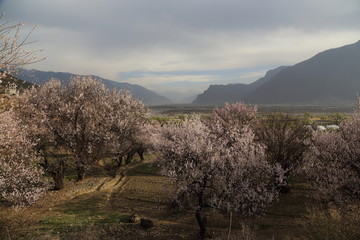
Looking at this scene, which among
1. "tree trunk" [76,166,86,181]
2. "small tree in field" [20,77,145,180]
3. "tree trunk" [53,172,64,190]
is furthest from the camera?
"tree trunk" [76,166,86,181]

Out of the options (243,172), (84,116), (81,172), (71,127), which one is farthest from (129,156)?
(243,172)

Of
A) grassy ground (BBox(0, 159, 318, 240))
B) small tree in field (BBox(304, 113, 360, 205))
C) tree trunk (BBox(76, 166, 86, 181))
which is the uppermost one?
small tree in field (BBox(304, 113, 360, 205))

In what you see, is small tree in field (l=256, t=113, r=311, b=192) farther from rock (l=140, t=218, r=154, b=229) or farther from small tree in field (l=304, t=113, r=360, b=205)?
rock (l=140, t=218, r=154, b=229)

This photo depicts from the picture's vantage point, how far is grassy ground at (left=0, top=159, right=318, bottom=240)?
17.8 meters

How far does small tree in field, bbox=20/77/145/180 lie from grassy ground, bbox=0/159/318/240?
18.0ft

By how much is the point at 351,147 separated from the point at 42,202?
2936 cm

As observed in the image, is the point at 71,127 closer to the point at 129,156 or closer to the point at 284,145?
the point at 129,156

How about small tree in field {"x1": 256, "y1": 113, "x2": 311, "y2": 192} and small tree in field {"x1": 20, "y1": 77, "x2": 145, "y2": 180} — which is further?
small tree in field {"x1": 20, "y1": 77, "x2": 145, "y2": 180}

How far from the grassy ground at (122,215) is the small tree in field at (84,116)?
5.49 m

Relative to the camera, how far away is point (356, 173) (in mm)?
19688

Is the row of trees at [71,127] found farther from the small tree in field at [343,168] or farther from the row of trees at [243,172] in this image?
the small tree in field at [343,168]

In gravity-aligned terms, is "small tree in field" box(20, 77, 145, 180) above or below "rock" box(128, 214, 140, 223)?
above

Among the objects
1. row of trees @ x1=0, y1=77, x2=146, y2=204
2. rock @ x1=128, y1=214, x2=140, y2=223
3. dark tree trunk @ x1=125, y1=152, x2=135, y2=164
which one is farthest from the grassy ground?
dark tree trunk @ x1=125, y1=152, x2=135, y2=164

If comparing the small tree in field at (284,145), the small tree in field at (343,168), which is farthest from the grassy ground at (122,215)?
the small tree in field at (343,168)
